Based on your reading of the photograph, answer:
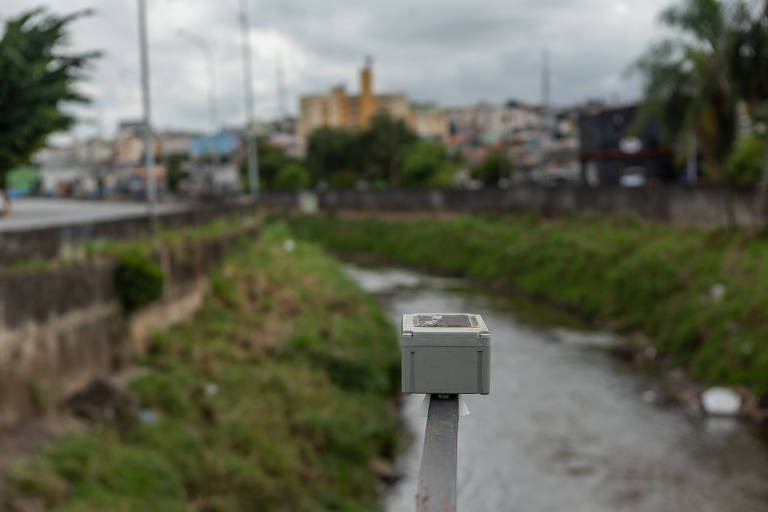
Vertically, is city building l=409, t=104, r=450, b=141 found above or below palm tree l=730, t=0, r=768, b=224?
above

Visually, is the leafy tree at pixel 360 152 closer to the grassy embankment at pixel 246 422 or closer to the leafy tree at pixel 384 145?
the leafy tree at pixel 384 145

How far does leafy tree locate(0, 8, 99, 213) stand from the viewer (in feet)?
37.1

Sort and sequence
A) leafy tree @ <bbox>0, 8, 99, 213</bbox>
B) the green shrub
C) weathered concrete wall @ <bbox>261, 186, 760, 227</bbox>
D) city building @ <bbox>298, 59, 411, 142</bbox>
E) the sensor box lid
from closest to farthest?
the sensor box lid, leafy tree @ <bbox>0, 8, 99, 213</bbox>, the green shrub, weathered concrete wall @ <bbox>261, 186, 760, 227</bbox>, city building @ <bbox>298, 59, 411, 142</bbox>

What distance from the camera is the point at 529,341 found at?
28.2 metres

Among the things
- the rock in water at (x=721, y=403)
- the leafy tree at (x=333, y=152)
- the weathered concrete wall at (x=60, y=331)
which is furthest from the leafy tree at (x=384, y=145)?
the weathered concrete wall at (x=60, y=331)

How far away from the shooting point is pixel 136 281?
16.9 meters

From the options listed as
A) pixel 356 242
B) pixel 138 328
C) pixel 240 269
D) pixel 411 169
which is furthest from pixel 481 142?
pixel 138 328

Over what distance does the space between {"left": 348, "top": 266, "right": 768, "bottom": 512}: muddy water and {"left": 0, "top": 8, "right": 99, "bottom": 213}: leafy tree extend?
7.05 metres

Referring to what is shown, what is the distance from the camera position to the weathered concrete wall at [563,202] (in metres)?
34.2

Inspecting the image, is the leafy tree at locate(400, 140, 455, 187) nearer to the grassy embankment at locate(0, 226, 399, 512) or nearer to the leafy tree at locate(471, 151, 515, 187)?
the leafy tree at locate(471, 151, 515, 187)

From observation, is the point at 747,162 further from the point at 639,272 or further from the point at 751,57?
the point at 751,57

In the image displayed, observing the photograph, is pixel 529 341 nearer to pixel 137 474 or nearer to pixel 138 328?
pixel 138 328

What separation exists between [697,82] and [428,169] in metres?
45.9

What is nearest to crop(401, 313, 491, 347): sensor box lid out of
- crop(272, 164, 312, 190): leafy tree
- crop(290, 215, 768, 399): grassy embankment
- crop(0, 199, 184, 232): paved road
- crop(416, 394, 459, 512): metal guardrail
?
crop(416, 394, 459, 512): metal guardrail
